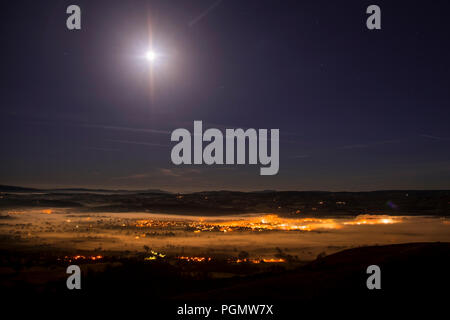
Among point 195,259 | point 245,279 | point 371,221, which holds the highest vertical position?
point 245,279

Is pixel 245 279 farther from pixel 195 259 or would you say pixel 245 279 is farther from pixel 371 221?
pixel 371 221

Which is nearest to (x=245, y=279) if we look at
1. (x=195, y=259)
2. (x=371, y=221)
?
(x=195, y=259)

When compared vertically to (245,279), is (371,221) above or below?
below

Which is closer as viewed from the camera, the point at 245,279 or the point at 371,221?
the point at 245,279

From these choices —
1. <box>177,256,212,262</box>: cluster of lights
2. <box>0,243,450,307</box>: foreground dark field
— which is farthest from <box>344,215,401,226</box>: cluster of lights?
<box>177,256,212,262</box>: cluster of lights

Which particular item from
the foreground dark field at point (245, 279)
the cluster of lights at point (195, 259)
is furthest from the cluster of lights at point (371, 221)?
the cluster of lights at point (195, 259)

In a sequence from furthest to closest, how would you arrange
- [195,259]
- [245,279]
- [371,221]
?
[371,221] → [195,259] → [245,279]

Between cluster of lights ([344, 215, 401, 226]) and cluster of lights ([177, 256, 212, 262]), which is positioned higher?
cluster of lights ([177, 256, 212, 262])

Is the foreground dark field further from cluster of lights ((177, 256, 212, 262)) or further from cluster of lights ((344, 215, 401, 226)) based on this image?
cluster of lights ((344, 215, 401, 226))

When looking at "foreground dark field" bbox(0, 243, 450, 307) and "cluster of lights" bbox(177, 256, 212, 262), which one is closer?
"foreground dark field" bbox(0, 243, 450, 307)

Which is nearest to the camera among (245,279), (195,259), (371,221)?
(245,279)
